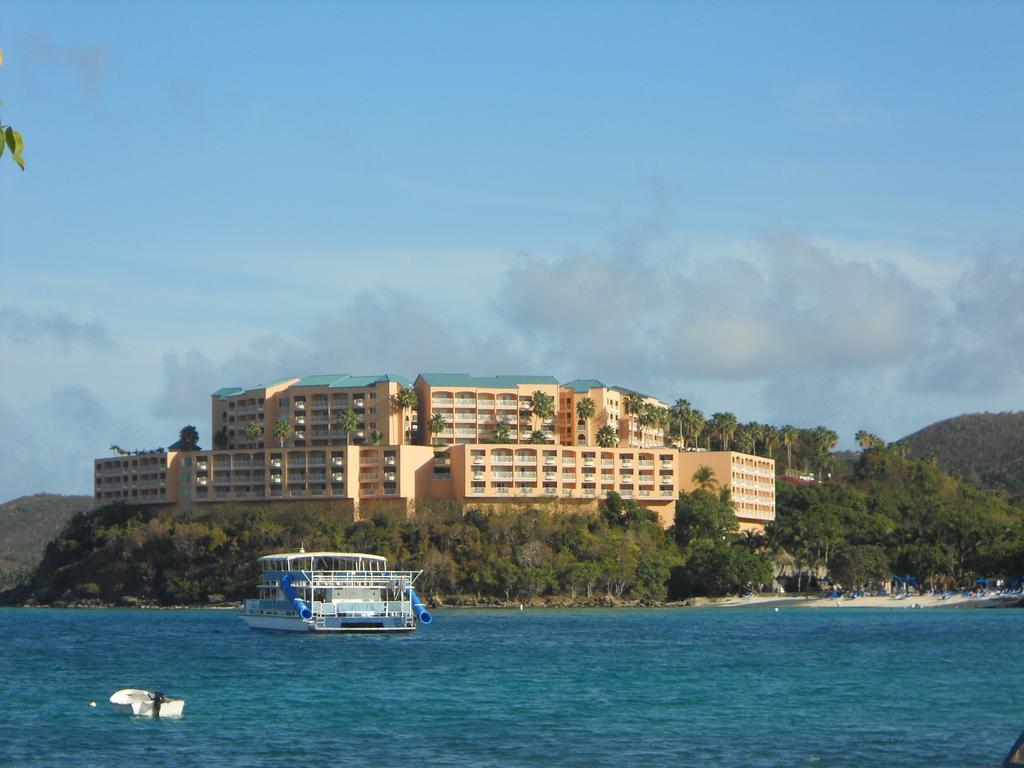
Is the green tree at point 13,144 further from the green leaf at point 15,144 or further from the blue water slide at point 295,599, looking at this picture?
the blue water slide at point 295,599

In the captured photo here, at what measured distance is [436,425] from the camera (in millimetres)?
193875

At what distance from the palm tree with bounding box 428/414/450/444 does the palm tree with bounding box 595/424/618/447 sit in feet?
68.5

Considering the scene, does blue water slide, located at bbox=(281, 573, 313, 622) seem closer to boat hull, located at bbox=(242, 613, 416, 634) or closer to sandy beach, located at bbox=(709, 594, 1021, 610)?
boat hull, located at bbox=(242, 613, 416, 634)

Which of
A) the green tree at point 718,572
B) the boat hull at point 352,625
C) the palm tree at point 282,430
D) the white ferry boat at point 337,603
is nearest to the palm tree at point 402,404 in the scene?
the palm tree at point 282,430

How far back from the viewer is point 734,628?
118312 millimetres

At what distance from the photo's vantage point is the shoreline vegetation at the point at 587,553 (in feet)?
569

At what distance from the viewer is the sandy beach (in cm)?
15800

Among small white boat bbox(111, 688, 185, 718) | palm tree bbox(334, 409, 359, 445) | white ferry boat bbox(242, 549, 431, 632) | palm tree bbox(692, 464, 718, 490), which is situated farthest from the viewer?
palm tree bbox(692, 464, 718, 490)

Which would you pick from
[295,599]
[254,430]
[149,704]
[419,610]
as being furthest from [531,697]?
[254,430]

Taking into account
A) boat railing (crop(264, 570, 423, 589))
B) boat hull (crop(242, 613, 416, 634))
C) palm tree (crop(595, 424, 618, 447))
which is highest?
palm tree (crop(595, 424, 618, 447))

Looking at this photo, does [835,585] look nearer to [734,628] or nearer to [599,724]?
[734,628]

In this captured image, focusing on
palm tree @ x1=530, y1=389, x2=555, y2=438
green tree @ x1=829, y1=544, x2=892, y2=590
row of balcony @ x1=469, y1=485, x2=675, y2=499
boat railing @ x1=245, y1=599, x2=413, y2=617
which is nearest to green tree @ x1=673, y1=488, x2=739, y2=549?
row of balcony @ x1=469, y1=485, x2=675, y2=499

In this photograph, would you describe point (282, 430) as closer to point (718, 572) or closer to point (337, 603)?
point (718, 572)

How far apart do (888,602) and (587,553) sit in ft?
116
